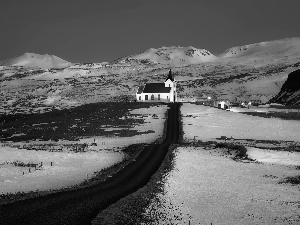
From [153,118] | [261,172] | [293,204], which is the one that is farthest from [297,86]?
[293,204]

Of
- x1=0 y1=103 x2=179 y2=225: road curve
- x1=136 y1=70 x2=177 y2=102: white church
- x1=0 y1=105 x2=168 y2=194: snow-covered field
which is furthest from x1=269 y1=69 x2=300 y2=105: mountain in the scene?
x1=0 y1=103 x2=179 y2=225: road curve

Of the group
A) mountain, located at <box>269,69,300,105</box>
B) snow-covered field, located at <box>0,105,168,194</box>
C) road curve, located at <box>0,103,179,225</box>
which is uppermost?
mountain, located at <box>269,69,300,105</box>

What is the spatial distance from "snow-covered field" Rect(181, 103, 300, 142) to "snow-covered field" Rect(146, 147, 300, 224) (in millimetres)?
26955

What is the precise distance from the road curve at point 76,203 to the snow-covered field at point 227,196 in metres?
2.86

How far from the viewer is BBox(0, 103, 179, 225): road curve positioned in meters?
18.7

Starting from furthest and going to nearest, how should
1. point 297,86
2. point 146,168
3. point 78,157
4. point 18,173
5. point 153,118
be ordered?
point 297,86, point 153,118, point 78,157, point 146,168, point 18,173

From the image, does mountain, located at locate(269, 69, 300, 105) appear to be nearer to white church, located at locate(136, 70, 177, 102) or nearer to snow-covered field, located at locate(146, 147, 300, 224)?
white church, located at locate(136, 70, 177, 102)

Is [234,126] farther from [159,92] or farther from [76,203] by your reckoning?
[76,203]

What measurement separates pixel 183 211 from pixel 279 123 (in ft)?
197

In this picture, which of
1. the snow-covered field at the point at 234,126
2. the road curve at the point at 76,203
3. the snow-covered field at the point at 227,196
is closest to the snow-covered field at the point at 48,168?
the road curve at the point at 76,203

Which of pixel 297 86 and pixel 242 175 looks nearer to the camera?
pixel 242 175

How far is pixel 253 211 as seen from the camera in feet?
67.1

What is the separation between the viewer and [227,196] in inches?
932

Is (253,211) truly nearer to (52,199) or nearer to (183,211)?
(183,211)
